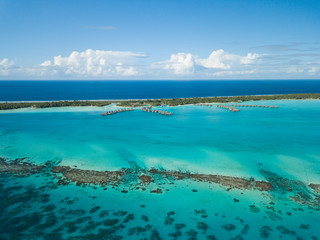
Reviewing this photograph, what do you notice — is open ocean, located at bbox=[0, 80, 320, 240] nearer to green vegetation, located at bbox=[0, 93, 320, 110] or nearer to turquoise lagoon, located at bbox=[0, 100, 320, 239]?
turquoise lagoon, located at bbox=[0, 100, 320, 239]

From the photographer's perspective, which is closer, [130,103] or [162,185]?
[162,185]

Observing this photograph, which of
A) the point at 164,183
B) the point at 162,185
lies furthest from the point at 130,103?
the point at 162,185

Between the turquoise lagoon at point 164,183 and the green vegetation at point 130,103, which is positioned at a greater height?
the green vegetation at point 130,103

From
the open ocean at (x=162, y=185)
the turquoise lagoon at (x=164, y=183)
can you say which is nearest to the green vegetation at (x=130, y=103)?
the turquoise lagoon at (x=164, y=183)

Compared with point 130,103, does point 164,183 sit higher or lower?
lower

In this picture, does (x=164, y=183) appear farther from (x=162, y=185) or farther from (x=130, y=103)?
(x=130, y=103)

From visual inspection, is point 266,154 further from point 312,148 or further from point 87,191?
point 87,191

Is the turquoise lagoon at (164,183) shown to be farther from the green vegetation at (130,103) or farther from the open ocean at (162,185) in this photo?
the green vegetation at (130,103)
